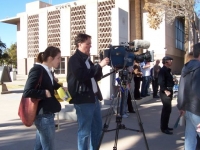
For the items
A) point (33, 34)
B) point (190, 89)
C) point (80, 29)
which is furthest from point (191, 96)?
point (33, 34)

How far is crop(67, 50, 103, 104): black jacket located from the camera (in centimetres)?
325

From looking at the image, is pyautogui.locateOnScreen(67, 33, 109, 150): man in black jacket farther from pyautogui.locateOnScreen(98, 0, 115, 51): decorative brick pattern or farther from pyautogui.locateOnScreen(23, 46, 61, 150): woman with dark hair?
pyautogui.locateOnScreen(98, 0, 115, 51): decorative brick pattern

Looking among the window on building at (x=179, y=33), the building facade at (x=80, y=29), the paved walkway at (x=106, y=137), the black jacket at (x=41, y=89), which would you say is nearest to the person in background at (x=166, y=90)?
the paved walkway at (x=106, y=137)

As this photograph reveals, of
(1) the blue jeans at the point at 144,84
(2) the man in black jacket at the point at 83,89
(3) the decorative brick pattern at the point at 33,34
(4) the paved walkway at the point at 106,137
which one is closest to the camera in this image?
(2) the man in black jacket at the point at 83,89

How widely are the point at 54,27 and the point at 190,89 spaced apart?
38426mm

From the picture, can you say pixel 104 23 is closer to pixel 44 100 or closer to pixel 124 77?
pixel 124 77

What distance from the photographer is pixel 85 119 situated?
341 centimetres

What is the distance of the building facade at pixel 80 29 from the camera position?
32.3 metres

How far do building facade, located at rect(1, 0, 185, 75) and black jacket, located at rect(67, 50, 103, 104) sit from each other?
2524cm

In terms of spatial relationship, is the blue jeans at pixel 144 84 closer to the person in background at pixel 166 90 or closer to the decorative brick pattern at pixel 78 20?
the person in background at pixel 166 90

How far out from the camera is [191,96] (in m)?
3.23

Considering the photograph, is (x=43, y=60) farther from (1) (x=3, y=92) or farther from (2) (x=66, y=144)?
(1) (x=3, y=92)

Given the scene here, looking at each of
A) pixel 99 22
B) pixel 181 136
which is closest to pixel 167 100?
pixel 181 136

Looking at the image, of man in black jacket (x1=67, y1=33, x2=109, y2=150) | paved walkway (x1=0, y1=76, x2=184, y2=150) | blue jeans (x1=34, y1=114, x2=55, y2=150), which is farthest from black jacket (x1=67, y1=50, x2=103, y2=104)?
paved walkway (x1=0, y1=76, x2=184, y2=150)
